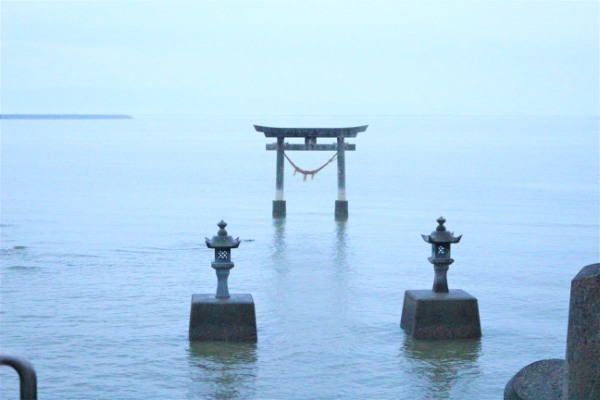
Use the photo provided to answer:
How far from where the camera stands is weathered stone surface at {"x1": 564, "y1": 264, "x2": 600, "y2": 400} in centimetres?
432

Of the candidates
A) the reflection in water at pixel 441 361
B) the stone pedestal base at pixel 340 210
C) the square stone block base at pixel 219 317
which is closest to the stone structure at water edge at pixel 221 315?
the square stone block base at pixel 219 317

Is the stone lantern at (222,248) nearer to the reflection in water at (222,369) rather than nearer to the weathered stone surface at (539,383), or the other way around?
the reflection in water at (222,369)

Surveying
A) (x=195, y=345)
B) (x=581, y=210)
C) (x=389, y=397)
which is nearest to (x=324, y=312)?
(x=195, y=345)

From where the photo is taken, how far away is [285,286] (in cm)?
1606

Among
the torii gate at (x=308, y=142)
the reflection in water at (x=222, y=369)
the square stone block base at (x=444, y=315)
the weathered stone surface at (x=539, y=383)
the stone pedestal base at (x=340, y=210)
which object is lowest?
the reflection in water at (x=222, y=369)

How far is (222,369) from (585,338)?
6378 millimetres

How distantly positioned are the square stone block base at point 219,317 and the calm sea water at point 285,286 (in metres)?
0.13

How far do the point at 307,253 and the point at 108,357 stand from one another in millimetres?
9432

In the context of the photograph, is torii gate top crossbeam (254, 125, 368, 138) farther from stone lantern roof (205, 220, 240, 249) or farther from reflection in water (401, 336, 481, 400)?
stone lantern roof (205, 220, 240, 249)

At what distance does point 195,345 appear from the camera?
10.9 meters

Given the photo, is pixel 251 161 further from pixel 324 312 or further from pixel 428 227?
pixel 324 312

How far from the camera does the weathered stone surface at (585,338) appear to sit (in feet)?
14.2

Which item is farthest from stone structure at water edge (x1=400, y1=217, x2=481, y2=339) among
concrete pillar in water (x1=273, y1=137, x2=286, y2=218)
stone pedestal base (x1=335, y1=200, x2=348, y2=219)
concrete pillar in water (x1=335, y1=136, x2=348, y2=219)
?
stone pedestal base (x1=335, y1=200, x2=348, y2=219)

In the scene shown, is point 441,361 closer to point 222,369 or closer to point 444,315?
point 444,315
